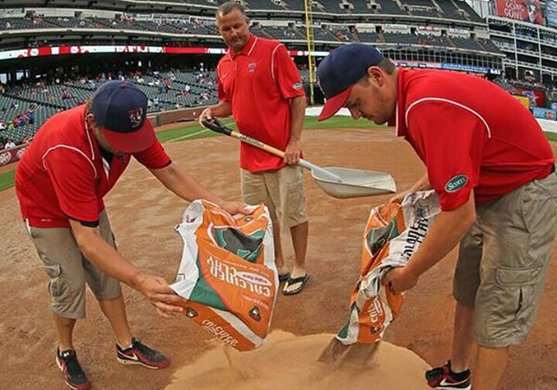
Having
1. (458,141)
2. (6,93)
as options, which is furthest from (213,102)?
(458,141)

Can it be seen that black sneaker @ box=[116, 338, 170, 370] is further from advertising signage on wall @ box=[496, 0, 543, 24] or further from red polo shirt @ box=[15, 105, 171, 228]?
advertising signage on wall @ box=[496, 0, 543, 24]

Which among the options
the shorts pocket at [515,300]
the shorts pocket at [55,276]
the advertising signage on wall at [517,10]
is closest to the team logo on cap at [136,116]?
the shorts pocket at [55,276]

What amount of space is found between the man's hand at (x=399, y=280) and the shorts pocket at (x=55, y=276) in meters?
1.90

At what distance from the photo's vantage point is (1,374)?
3309 millimetres

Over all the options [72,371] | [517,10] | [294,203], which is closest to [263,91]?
[294,203]

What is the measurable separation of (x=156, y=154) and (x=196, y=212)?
69 centimetres

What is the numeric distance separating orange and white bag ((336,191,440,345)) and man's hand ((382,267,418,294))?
1.3 inches

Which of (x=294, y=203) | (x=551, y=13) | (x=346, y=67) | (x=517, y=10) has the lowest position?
(x=551, y=13)

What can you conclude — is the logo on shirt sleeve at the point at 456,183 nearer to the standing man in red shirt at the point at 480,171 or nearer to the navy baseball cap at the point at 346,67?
the standing man in red shirt at the point at 480,171

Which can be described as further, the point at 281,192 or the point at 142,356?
the point at 281,192

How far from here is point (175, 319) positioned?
390 centimetres

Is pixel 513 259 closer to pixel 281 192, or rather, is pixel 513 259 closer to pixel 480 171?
pixel 480 171

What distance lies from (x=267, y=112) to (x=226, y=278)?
191cm

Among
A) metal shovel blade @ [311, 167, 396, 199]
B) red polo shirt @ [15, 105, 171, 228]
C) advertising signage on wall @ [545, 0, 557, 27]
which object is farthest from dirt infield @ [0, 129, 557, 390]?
advertising signage on wall @ [545, 0, 557, 27]
